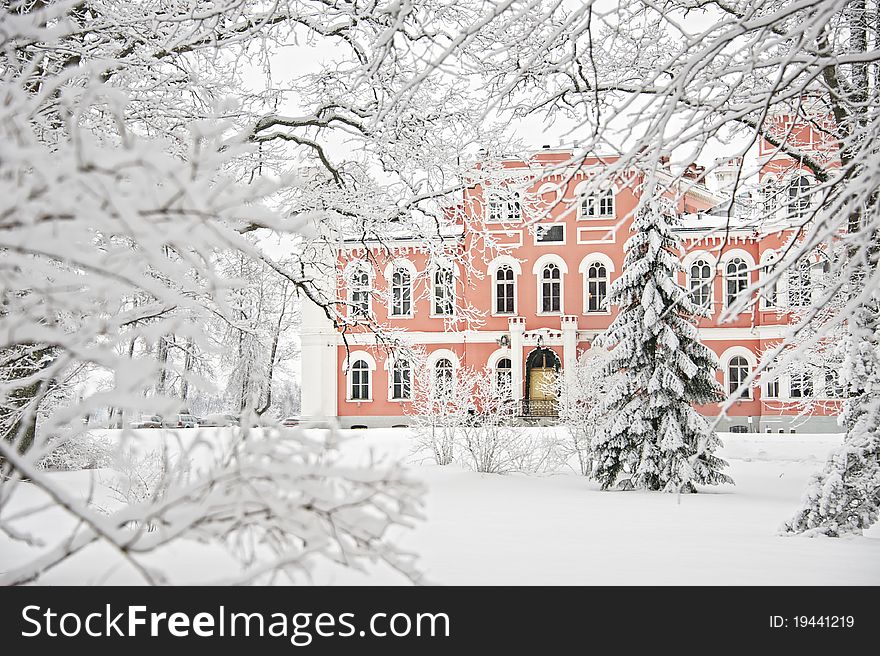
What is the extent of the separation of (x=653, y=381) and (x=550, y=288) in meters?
17.6

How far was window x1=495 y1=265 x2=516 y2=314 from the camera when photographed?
30625 millimetres

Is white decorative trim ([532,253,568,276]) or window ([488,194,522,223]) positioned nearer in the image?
window ([488,194,522,223])

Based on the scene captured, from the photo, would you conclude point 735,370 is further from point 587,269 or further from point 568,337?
point 587,269

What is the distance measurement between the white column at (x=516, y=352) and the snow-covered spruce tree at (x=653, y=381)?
1557 centimetres

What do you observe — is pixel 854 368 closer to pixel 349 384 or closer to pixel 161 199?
pixel 161 199

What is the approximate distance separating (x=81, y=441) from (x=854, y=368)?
39.0ft

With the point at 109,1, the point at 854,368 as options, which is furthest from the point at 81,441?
the point at 854,368

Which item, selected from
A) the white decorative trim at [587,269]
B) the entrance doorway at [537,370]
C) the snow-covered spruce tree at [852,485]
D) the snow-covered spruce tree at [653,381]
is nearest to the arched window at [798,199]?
the snow-covered spruce tree at [852,485]

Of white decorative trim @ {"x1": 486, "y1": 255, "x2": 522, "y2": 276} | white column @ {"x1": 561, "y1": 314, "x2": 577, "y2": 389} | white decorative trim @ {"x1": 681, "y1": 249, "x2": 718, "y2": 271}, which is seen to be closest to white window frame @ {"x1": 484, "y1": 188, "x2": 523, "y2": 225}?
white decorative trim @ {"x1": 681, "y1": 249, "x2": 718, "y2": 271}

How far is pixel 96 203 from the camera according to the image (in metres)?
1.69

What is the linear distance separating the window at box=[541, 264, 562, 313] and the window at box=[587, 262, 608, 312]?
112 cm

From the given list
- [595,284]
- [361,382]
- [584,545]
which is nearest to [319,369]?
[361,382]

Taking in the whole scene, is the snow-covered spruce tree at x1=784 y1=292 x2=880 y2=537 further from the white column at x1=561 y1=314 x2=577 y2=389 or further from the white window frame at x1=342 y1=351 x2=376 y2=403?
the white window frame at x1=342 y1=351 x2=376 y2=403

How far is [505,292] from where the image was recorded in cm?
3072
